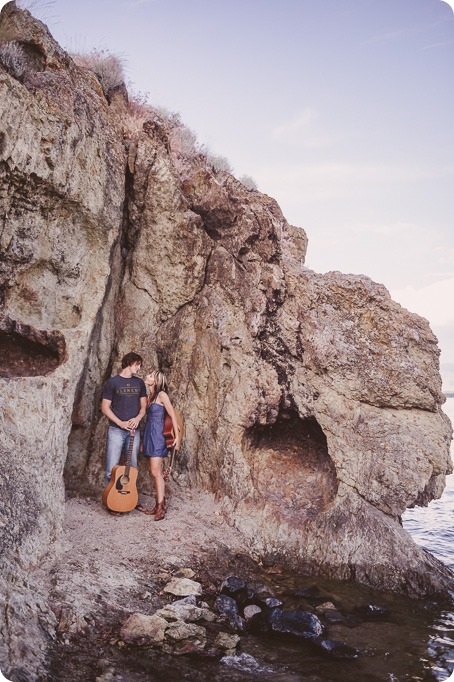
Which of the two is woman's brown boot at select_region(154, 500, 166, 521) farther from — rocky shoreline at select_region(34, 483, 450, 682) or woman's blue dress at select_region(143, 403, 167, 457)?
woman's blue dress at select_region(143, 403, 167, 457)

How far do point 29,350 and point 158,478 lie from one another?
9.15 ft

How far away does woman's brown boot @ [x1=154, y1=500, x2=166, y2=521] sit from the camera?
7.57 m

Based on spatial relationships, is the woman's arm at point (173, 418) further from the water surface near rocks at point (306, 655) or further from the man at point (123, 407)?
the water surface near rocks at point (306, 655)

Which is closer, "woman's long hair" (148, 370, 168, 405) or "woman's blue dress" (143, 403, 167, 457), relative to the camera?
"woman's blue dress" (143, 403, 167, 457)

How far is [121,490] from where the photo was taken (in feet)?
24.9

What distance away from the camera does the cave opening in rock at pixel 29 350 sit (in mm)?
7133

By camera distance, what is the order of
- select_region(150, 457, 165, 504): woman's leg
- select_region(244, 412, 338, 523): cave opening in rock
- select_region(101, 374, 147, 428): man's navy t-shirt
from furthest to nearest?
select_region(244, 412, 338, 523): cave opening in rock → select_region(101, 374, 147, 428): man's navy t-shirt → select_region(150, 457, 165, 504): woman's leg

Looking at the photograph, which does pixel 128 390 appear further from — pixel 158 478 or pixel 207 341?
pixel 207 341

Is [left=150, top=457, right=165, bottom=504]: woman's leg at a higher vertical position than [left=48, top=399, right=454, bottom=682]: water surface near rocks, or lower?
higher

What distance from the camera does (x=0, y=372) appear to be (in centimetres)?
684

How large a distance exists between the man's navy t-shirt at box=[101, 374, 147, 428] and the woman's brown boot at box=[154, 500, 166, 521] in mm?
1451

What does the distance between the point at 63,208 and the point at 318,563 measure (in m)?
6.74

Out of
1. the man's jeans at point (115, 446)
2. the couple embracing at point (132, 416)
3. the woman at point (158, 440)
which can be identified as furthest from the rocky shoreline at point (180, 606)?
the couple embracing at point (132, 416)

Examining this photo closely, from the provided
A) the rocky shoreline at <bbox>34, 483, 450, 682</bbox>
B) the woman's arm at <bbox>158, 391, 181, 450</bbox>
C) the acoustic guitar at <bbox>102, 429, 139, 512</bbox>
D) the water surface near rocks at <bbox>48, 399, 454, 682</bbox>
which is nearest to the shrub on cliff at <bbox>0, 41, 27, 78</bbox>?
the woman's arm at <bbox>158, 391, 181, 450</bbox>
